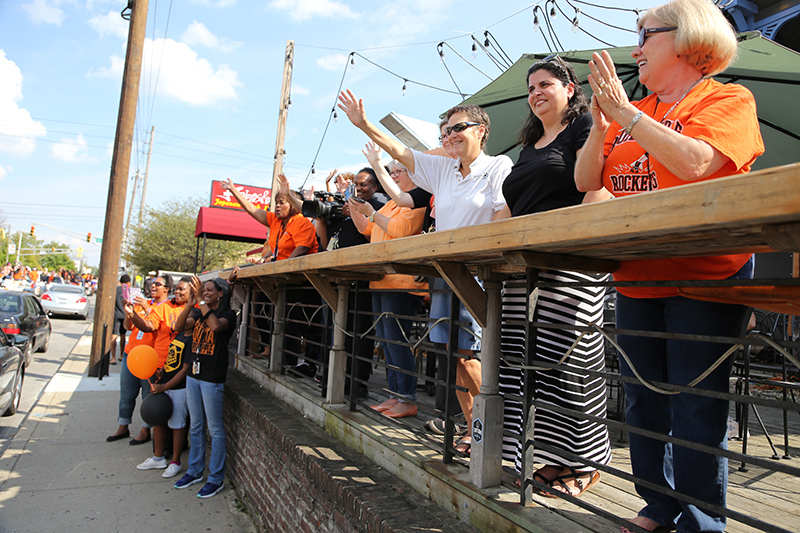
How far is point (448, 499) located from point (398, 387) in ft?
4.72

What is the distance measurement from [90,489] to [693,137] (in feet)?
18.2

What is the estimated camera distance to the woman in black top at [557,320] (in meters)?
2.12

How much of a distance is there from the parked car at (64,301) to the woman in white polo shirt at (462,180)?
2280 centimetres

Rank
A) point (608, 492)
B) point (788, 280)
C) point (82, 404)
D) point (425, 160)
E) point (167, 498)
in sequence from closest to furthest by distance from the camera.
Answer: point (788, 280) < point (608, 492) < point (425, 160) < point (167, 498) < point (82, 404)

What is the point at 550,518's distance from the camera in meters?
1.85

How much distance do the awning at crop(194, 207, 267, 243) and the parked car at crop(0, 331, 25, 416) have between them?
5.03 m

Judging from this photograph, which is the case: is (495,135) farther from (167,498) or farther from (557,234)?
(167,498)

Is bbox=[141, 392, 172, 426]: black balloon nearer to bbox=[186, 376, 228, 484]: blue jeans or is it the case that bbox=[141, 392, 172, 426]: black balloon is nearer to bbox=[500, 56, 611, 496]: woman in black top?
bbox=[186, 376, 228, 484]: blue jeans

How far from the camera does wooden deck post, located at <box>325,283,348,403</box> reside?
375 cm

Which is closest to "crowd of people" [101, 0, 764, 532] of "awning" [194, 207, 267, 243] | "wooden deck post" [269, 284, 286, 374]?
"wooden deck post" [269, 284, 286, 374]

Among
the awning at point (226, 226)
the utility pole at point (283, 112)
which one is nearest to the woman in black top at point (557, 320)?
the awning at point (226, 226)

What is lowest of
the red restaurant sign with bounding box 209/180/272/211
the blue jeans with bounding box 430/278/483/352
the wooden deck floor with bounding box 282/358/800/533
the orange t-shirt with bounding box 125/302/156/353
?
the wooden deck floor with bounding box 282/358/800/533

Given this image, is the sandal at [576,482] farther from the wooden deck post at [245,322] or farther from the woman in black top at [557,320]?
the wooden deck post at [245,322]

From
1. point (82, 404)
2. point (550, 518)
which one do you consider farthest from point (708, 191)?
point (82, 404)
